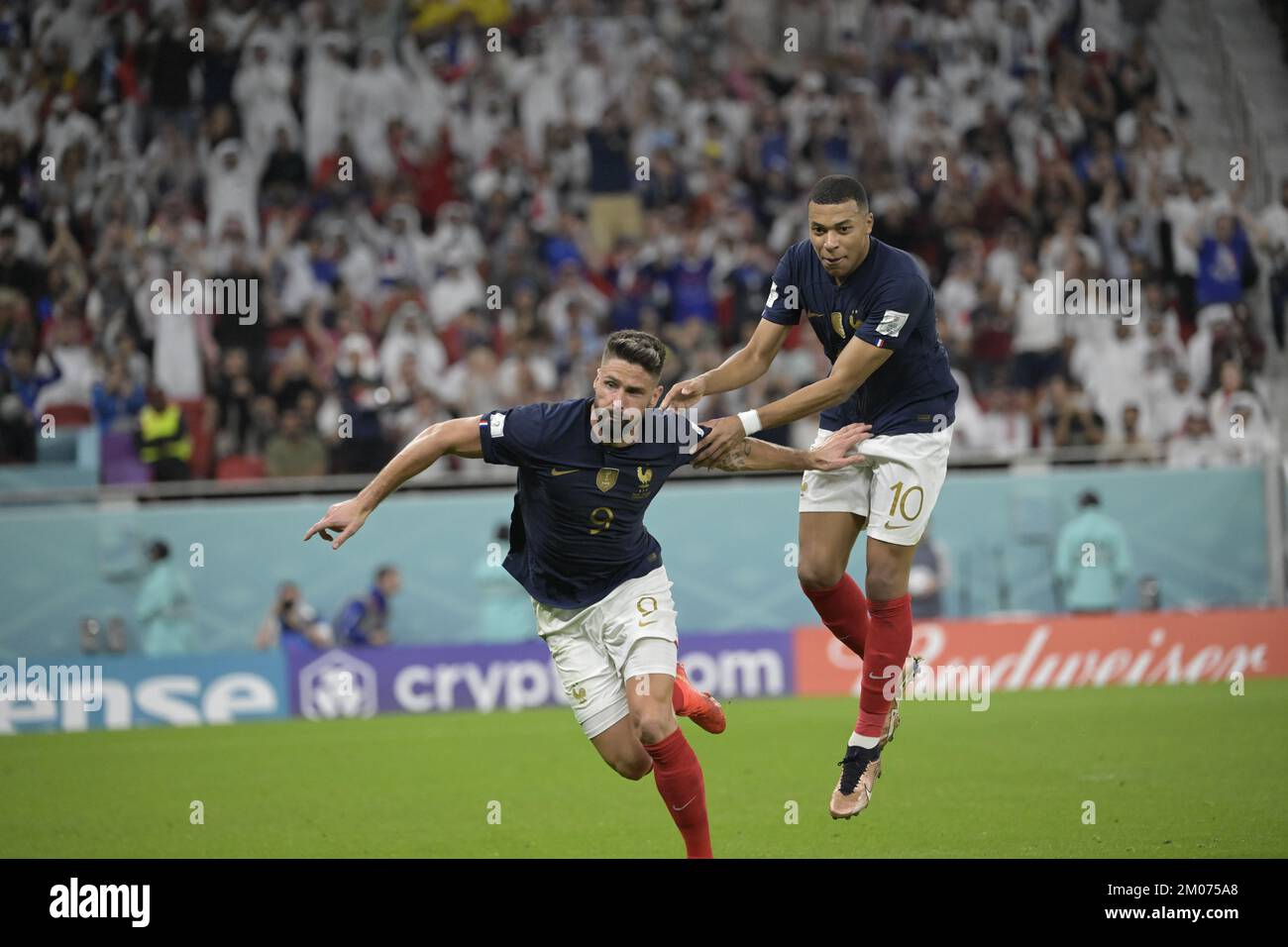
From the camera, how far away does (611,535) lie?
8.48m

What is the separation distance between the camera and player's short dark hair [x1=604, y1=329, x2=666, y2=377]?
26.2ft

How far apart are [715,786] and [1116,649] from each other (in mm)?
7375

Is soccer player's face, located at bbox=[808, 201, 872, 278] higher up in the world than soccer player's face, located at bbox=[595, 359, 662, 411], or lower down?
higher up

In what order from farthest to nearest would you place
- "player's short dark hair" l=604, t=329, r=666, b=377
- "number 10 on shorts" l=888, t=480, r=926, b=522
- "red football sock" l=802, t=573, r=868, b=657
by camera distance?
Answer: "red football sock" l=802, t=573, r=868, b=657
"number 10 on shorts" l=888, t=480, r=926, b=522
"player's short dark hair" l=604, t=329, r=666, b=377

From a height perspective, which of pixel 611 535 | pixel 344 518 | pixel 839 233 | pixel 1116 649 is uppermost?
pixel 839 233

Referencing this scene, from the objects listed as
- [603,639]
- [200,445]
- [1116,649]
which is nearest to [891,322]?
[603,639]

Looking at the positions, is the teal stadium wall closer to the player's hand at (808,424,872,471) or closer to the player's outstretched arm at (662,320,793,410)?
the player's outstretched arm at (662,320,793,410)

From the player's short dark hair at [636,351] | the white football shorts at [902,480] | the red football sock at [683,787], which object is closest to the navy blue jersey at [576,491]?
the player's short dark hair at [636,351]

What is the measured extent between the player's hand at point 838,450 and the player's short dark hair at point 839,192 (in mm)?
1083

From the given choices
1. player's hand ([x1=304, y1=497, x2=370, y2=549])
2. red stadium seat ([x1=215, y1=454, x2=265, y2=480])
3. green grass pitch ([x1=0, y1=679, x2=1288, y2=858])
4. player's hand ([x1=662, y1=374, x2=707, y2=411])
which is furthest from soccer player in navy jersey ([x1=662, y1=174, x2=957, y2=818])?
red stadium seat ([x1=215, y1=454, x2=265, y2=480])

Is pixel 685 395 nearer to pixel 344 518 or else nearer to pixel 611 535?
pixel 611 535

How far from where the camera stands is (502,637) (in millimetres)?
18172

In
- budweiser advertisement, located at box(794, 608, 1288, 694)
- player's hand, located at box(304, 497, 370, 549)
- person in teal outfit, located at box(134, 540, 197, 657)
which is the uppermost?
player's hand, located at box(304, 497, 370, 549)

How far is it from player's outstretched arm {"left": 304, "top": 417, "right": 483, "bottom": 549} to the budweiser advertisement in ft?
33.6
